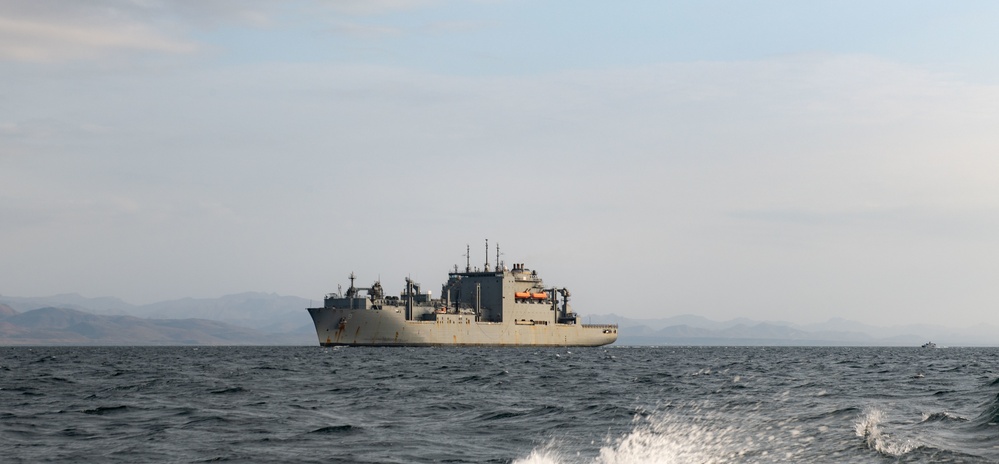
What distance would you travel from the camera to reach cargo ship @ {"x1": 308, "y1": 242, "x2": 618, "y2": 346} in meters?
126

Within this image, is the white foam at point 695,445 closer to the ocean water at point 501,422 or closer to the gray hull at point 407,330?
the ocean water at point 501,422

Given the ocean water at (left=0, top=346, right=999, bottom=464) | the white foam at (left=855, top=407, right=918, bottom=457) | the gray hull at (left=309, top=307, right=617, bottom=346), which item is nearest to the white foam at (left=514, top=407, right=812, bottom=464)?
the ocean water at (left=0, top=346, right=999, bottom=464)

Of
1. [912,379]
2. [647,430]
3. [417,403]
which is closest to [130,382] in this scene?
[417,403]

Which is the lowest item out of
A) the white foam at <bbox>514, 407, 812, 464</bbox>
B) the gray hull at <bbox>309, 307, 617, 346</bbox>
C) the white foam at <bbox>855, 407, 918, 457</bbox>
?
the white foam at <bbox>514, 407, 812, 464</bbox>

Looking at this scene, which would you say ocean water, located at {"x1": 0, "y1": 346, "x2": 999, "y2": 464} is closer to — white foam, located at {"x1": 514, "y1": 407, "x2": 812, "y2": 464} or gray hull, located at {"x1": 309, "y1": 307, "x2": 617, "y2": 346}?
white foam, located at {"x1": 514, "y1": 407, "x2": 812, "y2": 464}

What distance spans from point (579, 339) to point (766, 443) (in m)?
125

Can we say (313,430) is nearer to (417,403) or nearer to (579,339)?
(417,403)

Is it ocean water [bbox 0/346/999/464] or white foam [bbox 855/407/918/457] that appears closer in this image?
white foam [bbox 855/407/918/457]

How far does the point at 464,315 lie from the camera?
13412 centimetres

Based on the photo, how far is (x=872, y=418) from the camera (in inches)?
1132

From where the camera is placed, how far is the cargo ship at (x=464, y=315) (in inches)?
4975

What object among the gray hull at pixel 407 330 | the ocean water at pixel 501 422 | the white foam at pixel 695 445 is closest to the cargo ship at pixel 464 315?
the gray hull at pixel 407 330

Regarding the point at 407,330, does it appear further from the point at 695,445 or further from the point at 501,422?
the point at 695,445

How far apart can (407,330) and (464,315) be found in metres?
10.1
